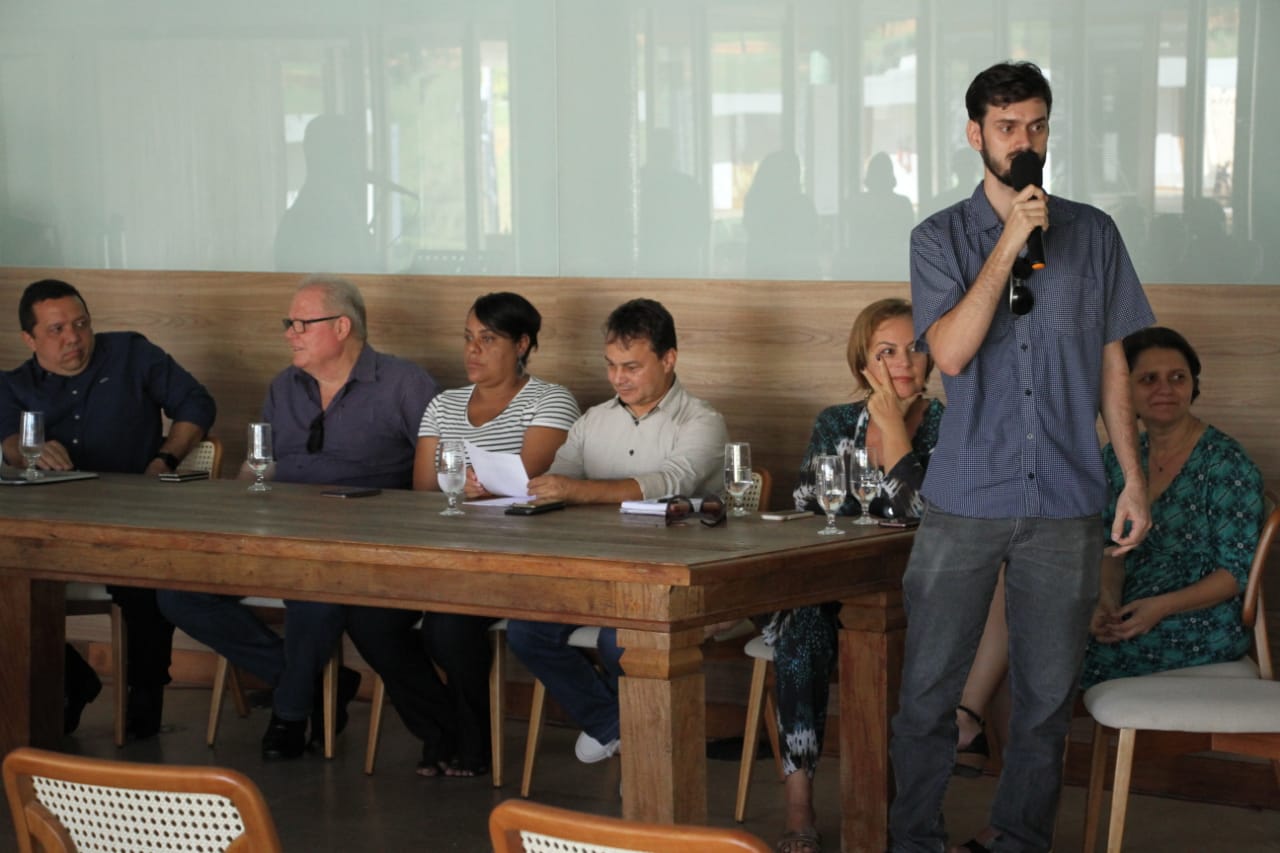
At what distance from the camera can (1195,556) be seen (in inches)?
156

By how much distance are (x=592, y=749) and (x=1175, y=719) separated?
66.2 inches

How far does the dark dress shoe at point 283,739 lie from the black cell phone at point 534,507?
4.23ft

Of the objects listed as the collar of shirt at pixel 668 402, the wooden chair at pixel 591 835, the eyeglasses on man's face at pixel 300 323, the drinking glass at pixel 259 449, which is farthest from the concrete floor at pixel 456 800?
the wooden chair at pixel 591 835

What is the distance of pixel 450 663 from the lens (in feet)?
15.3

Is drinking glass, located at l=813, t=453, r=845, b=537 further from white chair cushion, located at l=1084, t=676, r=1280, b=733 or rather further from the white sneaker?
the white sneaker

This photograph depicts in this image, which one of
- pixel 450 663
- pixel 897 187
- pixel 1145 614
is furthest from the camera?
pixel 897 187

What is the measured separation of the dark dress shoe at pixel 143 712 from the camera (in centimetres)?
516

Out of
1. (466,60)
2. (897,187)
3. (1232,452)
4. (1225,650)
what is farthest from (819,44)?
(1225,650)

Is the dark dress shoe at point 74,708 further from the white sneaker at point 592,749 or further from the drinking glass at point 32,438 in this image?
the white sneaker at point 592,749

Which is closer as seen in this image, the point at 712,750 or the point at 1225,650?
the point at 1225,650

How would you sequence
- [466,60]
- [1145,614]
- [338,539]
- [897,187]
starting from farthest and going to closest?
[466,60] < [897,187] < [1145,614] < [338,539]

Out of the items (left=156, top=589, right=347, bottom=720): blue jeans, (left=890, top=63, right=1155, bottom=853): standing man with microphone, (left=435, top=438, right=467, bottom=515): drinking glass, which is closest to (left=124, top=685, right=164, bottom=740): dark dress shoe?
(left=156, top=589, right=347, bottom=720): blue jeans

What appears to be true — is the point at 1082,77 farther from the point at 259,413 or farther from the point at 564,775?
the point at 259,413

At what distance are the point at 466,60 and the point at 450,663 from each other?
6.79 ft
